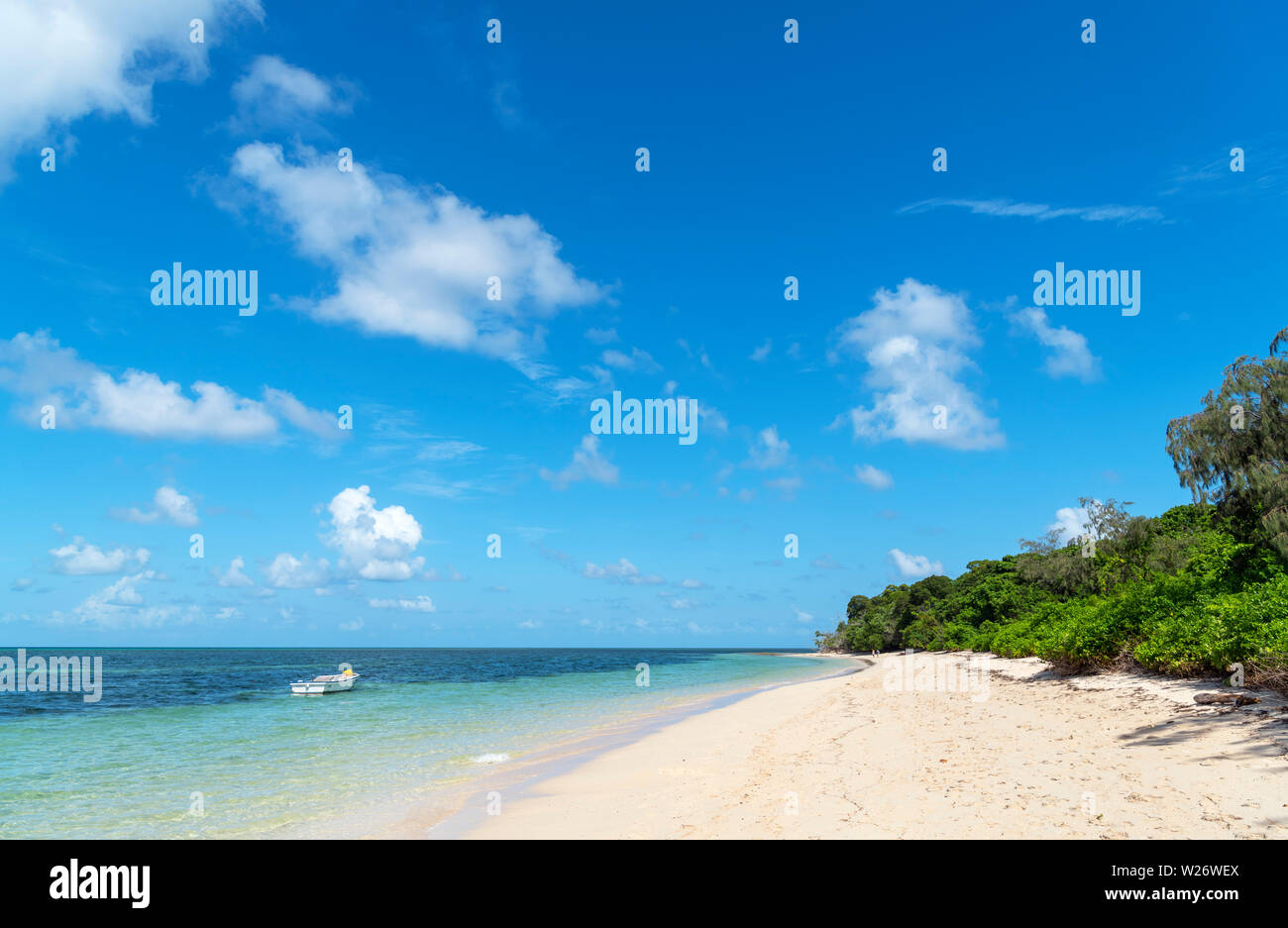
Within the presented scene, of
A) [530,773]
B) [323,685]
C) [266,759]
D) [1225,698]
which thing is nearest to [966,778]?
[1225,698]

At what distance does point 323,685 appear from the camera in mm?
48031

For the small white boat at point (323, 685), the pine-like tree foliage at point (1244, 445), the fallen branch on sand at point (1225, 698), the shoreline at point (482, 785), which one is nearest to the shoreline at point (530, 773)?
the shoreline at point (482, 785)

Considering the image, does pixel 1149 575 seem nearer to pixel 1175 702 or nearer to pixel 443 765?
pixel 1175 702

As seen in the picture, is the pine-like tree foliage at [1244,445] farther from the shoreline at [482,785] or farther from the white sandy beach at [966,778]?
the shoreline at [482,785]

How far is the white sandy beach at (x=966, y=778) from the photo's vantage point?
26.5ft

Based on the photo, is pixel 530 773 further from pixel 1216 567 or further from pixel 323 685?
pixel 323 685

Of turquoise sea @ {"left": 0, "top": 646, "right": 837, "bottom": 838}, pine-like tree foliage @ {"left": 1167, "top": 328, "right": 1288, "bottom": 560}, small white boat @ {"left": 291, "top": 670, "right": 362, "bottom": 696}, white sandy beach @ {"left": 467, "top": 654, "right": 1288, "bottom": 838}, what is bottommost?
small white boat @ {"left": 291, "top": 670, "right": 362, "bottom": 696}

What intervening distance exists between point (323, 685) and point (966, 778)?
160ft

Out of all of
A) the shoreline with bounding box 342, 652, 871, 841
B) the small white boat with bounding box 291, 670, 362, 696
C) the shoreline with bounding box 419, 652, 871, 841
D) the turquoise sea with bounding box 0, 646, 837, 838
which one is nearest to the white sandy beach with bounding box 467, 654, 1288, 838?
the shoreline with bounding box 419, 652, 871, 841

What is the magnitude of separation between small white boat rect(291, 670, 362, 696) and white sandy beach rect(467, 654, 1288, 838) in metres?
37.1

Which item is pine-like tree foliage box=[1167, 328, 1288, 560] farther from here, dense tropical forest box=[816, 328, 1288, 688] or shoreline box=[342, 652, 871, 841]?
shoreline box=[342, 652, 871, 841]

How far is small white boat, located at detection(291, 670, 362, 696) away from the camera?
153ft
